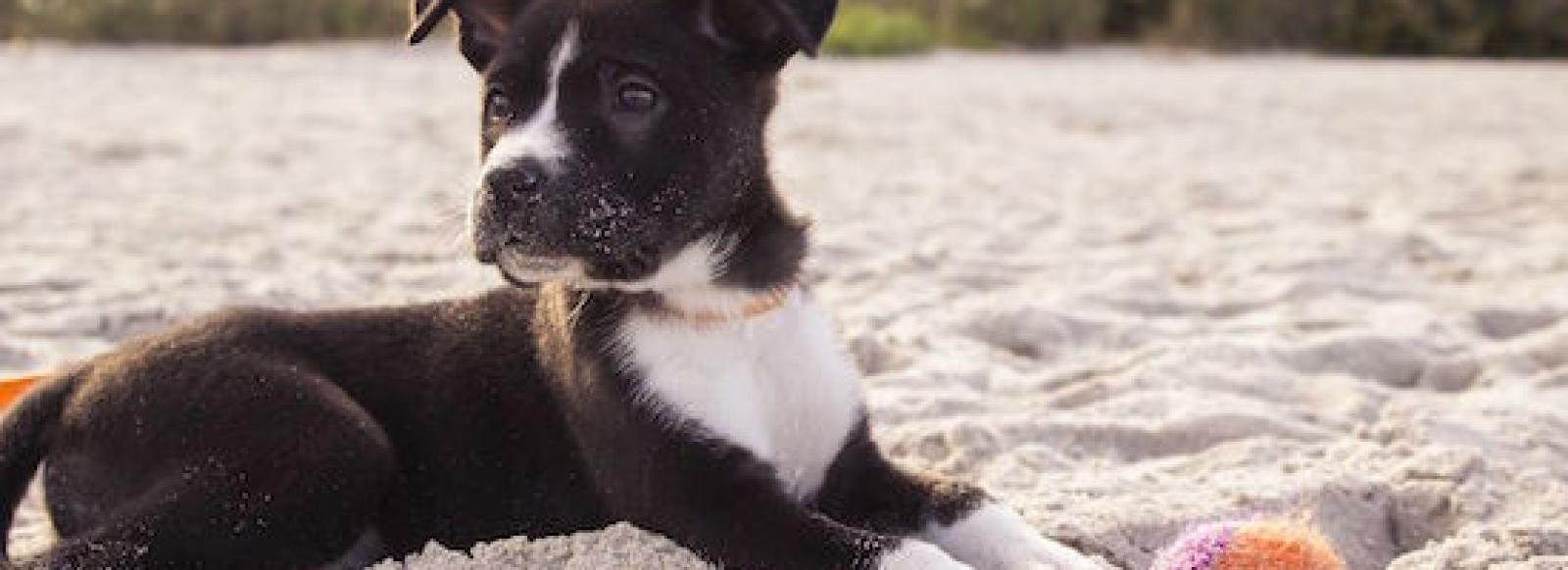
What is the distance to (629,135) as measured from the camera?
356cm

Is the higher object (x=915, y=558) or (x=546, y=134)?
(x=546, y=134)

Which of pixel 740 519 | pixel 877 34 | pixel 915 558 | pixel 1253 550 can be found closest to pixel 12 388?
pixel 740 519

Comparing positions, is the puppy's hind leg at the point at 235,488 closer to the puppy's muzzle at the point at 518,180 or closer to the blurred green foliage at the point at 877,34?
the puppy's muzzle at the point at 518,180

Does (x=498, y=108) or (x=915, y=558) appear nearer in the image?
(x=915, y=558)

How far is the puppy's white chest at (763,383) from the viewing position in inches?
145

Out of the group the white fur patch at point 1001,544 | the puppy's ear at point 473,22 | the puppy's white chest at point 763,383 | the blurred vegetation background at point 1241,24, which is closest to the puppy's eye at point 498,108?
the puppy's ear at point 473,22

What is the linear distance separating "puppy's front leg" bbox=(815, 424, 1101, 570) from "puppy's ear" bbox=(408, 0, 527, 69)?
1.05 m

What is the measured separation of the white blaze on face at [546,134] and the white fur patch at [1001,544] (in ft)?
3.60

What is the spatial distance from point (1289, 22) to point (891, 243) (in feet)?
43.5

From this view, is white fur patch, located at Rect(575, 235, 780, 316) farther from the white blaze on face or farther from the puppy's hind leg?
the puppy's hind leg

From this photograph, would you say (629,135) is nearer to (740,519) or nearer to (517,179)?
(517,179)

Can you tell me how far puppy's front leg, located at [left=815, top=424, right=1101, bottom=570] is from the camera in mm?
3869

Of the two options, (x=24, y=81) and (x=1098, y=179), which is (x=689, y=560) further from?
(x=24, y=81)

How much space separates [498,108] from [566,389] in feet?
1.86
